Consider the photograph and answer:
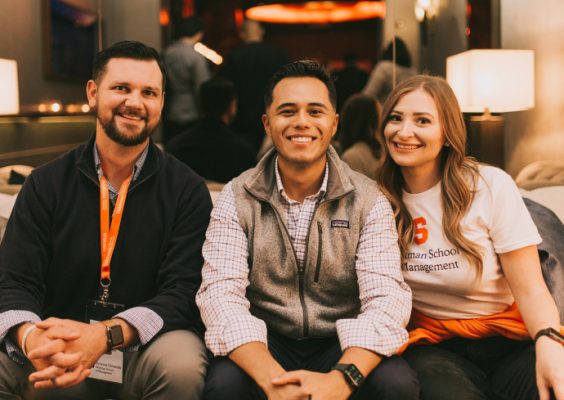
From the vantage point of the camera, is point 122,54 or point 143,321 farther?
point 122,54

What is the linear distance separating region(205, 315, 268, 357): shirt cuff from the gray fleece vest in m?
0.17

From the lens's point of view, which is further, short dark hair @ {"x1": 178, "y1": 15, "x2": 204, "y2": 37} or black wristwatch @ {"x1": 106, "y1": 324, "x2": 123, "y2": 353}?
short dark hair @ {"x1": 178, "y1": 15, "x2": 204, "y2": 37}

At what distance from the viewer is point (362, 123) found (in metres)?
3.91

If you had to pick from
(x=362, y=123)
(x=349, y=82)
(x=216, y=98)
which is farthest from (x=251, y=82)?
(x=362, y=123)

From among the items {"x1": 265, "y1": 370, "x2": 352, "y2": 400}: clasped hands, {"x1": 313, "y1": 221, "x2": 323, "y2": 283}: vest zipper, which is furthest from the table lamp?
{"x1": 265, "y1": 370, "x2": 352, "y2": 400}: clasped hands

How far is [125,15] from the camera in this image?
13.8 feet

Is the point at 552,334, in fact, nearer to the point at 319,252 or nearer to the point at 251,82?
the point at 319,252

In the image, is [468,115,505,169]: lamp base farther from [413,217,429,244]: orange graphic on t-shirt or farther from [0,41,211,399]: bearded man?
[0,41,211,399]: bearded man

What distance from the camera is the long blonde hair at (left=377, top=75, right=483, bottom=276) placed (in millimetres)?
2062

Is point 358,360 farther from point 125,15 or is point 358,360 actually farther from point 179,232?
point 125,15

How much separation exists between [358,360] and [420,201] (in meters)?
0.62

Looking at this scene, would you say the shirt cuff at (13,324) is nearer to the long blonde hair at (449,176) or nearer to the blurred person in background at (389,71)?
the long blonde hair at (449,176)

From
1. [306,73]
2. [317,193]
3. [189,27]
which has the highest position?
→ [189,27]

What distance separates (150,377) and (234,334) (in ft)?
1.06
